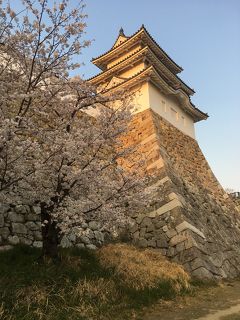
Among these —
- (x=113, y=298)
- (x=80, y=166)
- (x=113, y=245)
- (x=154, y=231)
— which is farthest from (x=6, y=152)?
(x=154, y=231)

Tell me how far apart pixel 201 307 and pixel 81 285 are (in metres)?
2.43

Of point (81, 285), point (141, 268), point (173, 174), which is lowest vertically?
point (81, 285)

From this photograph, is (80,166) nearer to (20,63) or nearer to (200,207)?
(20,63)

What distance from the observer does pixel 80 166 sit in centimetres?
646

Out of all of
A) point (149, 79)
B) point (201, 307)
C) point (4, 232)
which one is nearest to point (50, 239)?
point (4, 232)

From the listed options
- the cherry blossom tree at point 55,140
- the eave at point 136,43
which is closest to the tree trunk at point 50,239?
the cherry blossom tree at point 55,140

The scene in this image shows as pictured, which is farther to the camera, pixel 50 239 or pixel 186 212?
pixel 186 212

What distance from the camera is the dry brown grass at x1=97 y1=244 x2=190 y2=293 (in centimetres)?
681

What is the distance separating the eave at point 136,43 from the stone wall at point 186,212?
4.72 metres

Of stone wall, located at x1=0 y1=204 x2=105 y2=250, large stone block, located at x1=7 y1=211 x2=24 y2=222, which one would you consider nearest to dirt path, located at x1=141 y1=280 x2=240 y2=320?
stone wall, located at x1=0 y1=204 x2=105 y2=250

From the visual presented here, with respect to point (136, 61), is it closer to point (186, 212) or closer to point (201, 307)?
point (186, 212)

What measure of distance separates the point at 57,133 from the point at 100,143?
94 centimetres

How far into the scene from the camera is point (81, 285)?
5.84m

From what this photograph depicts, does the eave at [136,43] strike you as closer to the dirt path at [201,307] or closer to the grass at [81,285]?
the grass at [81,285]
